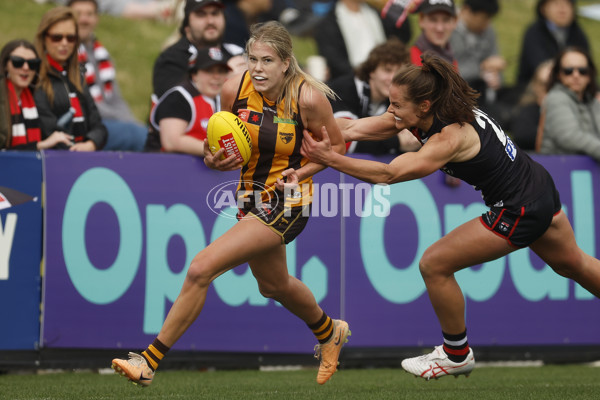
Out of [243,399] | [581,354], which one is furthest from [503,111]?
[243,399]

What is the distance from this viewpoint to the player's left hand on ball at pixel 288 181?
568cm

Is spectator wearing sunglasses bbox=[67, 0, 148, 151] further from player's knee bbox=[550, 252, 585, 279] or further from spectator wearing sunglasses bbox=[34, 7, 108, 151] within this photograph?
player's knee bbox=[550, 252, 585, 279]

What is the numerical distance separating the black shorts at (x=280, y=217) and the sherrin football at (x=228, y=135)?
0.40 meters

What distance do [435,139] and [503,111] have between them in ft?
20.4

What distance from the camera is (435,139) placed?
5805mm

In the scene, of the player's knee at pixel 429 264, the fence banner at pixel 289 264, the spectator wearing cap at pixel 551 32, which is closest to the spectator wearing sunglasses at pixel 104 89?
the fence banner at pixel 289 264

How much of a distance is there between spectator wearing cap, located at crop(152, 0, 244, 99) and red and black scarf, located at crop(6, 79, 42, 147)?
3.83 feet

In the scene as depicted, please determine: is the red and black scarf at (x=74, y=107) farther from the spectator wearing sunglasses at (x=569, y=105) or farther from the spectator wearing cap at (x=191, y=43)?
the spectator wearing sunglasses at (x=569, y=105)

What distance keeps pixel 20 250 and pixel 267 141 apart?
2.70 metres

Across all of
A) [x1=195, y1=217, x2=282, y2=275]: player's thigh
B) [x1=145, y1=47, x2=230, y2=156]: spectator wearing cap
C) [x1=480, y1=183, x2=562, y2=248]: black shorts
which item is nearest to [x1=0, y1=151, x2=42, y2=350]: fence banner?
[x1=145, y1=47, x2=230, y2=156]: spectator wearing cap

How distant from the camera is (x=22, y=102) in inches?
312

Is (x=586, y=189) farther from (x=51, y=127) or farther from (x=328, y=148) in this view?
(x=51, y=127)

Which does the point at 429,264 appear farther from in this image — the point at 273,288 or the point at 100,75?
the point at 100,75

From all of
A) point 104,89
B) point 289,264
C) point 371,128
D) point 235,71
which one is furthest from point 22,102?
point 371,128
